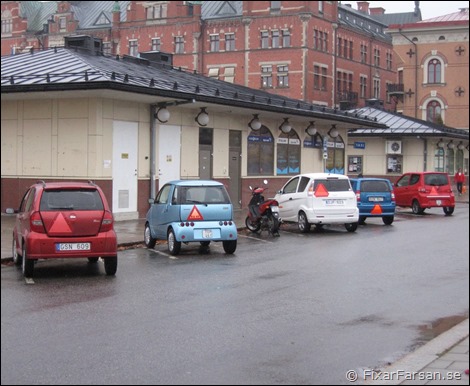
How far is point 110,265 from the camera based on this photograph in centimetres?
1225

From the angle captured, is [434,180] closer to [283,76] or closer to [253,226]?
[253,226]

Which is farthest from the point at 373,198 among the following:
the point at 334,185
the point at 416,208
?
the point at 416,208

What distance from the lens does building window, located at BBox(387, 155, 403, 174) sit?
44.8 m

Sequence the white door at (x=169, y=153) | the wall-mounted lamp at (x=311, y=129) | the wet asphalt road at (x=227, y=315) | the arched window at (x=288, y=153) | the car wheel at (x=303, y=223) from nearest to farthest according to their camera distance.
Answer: the wet asphalt road at (x=227, y=315), the car wheel at (x=303, y=223), the white door at (x=169, y=153), the arched window at (x=288, y=153), the wall-mounted lamp at (x=311, y=129)

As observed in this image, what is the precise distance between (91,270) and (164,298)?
3.07m

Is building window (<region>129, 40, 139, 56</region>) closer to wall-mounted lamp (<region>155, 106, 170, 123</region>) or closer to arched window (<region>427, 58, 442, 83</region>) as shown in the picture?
wall-mounted lamp (<region>155, 106, 170, 123</region>)

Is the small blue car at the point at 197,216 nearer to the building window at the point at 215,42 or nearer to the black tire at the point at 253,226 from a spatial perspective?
the black tire at the point at 253,226

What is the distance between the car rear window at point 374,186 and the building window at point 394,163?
68.3ft

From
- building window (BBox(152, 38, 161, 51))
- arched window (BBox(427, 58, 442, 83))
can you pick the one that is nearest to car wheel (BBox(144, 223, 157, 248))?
arched window (BBox(427, 58, 442, 83))

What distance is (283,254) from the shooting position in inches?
620

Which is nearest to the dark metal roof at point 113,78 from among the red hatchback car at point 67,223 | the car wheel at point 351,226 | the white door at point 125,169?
the white door at point 125,169

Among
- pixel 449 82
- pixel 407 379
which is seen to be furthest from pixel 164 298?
pixel 449 82

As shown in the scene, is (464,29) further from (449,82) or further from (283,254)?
(283,254)

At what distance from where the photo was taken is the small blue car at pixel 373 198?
Answer: 79.3 ft
